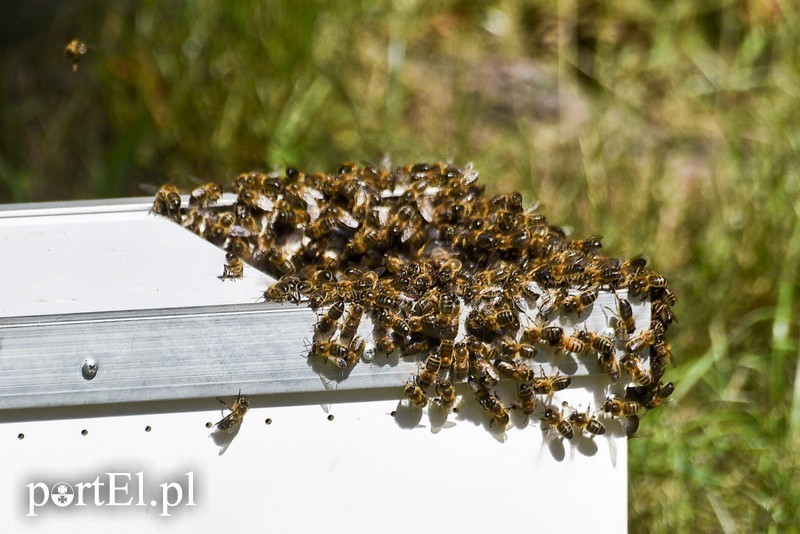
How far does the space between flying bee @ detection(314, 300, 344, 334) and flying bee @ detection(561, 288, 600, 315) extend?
480mm

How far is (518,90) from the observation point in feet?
19.1

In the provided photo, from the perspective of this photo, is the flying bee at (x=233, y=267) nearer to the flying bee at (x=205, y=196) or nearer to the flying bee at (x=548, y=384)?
the flying bee at (x=205, y=196)

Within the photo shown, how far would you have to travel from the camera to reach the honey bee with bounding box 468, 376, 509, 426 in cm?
171

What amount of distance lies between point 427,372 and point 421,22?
4399mm

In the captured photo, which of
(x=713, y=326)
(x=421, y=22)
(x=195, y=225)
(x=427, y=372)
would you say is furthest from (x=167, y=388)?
(x=421, y=22)

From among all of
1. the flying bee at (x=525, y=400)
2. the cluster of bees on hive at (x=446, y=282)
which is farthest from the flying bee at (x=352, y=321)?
the flying bee at (x=525, y=400)

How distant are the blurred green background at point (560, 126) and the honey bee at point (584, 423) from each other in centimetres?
167

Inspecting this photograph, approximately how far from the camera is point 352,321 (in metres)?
1.69

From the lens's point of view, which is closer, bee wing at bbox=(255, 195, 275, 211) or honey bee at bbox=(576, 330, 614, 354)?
honey bee at bbox=(576, 330, 614, 354)

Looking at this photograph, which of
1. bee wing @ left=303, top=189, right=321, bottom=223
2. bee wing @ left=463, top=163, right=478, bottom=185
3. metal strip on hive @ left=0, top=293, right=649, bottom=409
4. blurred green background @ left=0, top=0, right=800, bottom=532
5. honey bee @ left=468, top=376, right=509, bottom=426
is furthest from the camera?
blurred green background @ left=0, top=0, right=800, bottom=532

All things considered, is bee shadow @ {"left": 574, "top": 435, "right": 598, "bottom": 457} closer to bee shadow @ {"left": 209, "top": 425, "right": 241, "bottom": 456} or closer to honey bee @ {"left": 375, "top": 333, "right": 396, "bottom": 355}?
honey bee @ {"left": 375, "top": 333, "right": 396, "bottom": 355}

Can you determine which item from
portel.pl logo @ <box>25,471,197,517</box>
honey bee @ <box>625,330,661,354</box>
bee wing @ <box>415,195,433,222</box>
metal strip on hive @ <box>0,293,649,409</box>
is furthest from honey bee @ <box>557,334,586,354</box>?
portel.pl logo @ <box>25,471,197,517</box>

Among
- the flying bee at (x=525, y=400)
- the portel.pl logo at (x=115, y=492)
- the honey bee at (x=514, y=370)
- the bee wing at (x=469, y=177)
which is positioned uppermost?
the bee wing at (x=469, y=177)

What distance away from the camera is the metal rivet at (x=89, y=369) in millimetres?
1606
